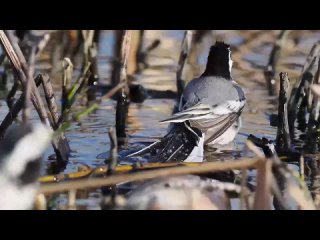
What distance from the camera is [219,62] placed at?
6.98 m

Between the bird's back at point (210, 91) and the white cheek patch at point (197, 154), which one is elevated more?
the bird's back at point (210, 91)

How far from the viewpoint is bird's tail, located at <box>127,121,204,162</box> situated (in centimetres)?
545

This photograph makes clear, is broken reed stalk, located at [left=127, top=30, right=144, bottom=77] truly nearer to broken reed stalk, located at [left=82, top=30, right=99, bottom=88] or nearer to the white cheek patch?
broken reed stalk, located at [left=82, top=30, right=99, bottom=88]

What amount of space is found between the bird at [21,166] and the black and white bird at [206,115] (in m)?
2.65

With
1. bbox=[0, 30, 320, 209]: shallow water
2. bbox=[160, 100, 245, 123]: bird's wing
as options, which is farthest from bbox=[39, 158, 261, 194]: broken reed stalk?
bbox=[160, 100, 245, 123]: bird's wing

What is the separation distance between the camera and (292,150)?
522 cm

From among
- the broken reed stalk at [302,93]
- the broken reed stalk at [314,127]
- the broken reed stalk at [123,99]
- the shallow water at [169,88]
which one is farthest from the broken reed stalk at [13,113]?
the broken reed stalk at [302,93]

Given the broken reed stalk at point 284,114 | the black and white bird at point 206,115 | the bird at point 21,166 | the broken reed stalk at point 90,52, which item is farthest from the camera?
the broken reed stalk at point 90,52

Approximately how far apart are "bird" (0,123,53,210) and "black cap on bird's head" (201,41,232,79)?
430 cm

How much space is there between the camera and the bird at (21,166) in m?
2.63

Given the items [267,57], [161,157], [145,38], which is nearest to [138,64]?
[145,38]

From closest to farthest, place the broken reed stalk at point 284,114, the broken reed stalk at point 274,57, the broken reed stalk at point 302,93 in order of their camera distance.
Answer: the broken reed stalk at point 284,114, the broken reed stalk at point 302,93, the broken reed stalk at point 274,57

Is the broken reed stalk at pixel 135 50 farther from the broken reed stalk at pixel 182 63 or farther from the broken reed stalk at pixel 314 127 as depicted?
the broken reed stalk at pixel 314 127
